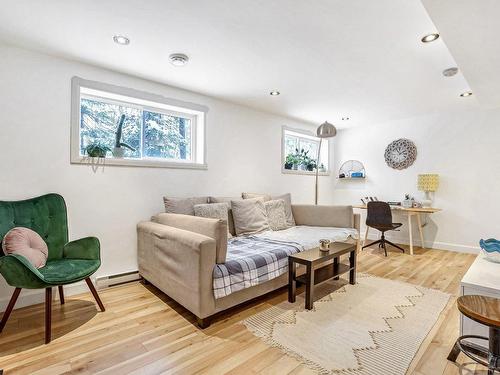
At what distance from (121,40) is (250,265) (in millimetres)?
2100

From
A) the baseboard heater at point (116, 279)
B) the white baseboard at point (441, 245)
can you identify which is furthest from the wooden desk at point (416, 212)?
the baseboard heater at point (116, 279)

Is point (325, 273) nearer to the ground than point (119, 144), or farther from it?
nearer to the ground

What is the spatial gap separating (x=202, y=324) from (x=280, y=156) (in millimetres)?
3184

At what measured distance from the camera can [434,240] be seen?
4461 millimetres

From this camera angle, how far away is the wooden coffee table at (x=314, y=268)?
87.9 inches

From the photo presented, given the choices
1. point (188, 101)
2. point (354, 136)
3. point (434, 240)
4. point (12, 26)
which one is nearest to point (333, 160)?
point (354, 136)

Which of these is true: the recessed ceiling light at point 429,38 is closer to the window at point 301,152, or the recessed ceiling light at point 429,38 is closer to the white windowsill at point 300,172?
the window at point 301,152

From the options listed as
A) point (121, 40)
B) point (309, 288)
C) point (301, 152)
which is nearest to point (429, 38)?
point (309, 288)

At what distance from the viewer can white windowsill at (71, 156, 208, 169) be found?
2607 mm

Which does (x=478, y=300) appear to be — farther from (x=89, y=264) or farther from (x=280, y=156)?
(x=280, y=156)

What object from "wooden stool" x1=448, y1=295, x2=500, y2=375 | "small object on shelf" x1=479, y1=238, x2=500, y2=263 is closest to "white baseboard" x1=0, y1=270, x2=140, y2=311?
"wooden stool" x1=448, y1=295, x2=500, y2=375

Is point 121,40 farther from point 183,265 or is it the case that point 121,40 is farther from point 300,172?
point 300,172

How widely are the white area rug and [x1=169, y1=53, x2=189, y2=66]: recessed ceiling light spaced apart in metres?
2.33

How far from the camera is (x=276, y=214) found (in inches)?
141
